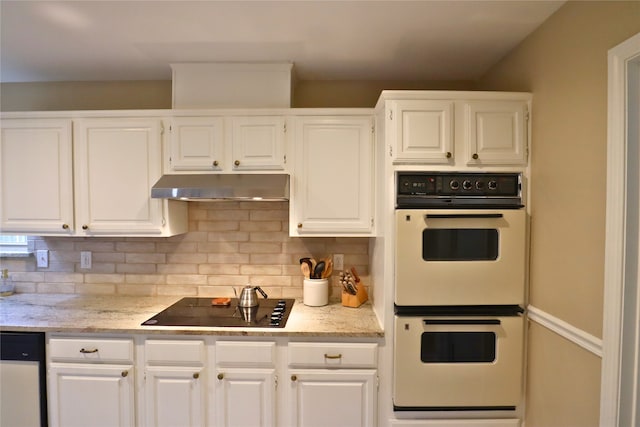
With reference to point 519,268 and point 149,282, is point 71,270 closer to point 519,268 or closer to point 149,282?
point 149,282

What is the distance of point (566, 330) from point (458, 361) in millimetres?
522

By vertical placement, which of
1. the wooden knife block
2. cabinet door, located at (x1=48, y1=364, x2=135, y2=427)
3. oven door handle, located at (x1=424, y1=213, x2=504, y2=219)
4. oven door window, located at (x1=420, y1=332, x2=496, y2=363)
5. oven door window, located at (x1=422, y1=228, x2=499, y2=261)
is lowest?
cabinet door, located at (x1=48, y1=364, x2=135, y2=427)

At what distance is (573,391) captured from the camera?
A: 1420 millimetres

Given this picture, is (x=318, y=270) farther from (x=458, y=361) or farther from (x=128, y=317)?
(x=128, y=317)

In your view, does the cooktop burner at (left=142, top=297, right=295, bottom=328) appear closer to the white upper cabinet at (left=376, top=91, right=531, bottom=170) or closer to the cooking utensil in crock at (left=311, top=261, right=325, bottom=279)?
the cooking utensil in crock at (left=311, top=261, right=325, bottom=279)

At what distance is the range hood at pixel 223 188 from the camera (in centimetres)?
189

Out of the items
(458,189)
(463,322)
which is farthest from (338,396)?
(458,189)

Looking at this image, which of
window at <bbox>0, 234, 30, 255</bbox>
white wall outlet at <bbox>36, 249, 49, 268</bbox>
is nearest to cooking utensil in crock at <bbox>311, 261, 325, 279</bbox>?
white wall outlet at <bbox>36, 249, 49, 268</bbox>

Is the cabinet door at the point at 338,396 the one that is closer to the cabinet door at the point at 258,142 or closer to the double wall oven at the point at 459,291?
the double wall oven at the point at 459,291

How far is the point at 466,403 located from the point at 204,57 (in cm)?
246

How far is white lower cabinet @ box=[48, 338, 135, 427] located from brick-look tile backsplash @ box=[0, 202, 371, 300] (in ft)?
2.06

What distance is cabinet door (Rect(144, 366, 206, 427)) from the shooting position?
1830 millimetres

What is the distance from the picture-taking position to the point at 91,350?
184 cm

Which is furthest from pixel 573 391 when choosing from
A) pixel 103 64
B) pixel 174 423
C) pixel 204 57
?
pixel 103 64
